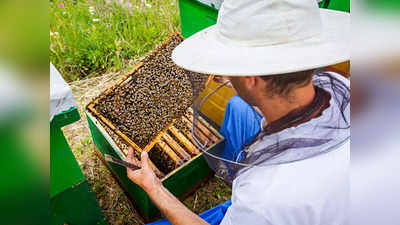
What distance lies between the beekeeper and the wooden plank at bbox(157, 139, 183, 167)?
616 millimetres

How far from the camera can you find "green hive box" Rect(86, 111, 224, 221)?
178 centimetres

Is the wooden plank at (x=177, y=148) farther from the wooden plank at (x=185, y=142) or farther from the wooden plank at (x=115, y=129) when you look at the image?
the wooden plank at (x=115, y=129)

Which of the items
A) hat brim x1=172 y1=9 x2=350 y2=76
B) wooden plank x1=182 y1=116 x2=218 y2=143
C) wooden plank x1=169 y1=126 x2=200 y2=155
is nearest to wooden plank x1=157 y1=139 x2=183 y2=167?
wooden plank x1=169 y1=126 x2=200 y2=155

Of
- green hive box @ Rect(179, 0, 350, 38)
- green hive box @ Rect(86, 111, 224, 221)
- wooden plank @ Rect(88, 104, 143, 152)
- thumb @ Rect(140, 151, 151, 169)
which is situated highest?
green hive box @ Rect(179, 0, 350, 38)

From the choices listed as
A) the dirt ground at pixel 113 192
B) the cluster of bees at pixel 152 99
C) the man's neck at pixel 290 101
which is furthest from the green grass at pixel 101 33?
the man's neck at pixel 290 101

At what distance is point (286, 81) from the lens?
3.49ft

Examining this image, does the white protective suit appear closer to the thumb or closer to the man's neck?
the man's neck

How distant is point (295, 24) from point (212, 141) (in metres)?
1.07

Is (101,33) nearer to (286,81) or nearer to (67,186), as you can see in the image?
(67,186)

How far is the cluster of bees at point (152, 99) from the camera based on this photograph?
1756 millimetres

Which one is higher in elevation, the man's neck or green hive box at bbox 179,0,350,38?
green hive box at bbox 179,0,350,38

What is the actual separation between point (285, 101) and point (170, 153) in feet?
3.33

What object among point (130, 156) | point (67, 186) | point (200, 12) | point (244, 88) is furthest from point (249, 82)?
point (200, 12)

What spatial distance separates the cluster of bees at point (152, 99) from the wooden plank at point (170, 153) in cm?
5
